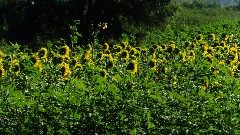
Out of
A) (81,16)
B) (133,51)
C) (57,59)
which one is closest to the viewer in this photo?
(57,59)

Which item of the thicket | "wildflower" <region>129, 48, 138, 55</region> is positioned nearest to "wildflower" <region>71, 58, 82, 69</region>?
"wildflower" <region>129, 48, 138, 55</region>

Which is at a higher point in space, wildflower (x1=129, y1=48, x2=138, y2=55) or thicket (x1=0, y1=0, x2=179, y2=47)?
thicket (x1=0, y1=0, x2=179, y2=47)

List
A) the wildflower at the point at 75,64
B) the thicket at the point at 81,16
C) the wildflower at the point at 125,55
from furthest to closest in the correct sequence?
the thicket at the point at 81,16 < the wildflower at the point at 125,55 < the wildflower at the point at 75,64

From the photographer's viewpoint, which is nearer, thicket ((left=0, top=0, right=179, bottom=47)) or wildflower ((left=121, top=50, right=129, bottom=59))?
wildflower ((left=121, top=50, right=129, bottom=59))

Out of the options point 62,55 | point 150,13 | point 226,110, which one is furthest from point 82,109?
point 150,13

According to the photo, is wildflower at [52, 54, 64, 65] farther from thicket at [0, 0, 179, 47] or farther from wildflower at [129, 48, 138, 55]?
thicket at [0, 0, 179, 47]

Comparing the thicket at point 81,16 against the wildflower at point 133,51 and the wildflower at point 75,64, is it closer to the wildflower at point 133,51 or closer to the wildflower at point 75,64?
the wildflower at point 133,51

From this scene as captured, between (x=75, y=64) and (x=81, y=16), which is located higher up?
(x=81, y=16)

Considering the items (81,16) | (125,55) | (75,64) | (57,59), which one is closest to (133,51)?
(125,55)

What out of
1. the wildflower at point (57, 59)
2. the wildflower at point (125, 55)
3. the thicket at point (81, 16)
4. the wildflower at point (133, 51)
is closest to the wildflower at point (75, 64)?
the wildflower at point (57, 59)

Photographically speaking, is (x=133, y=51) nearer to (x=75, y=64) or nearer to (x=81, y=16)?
(x=75, y=64)

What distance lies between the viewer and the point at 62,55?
6250 mm

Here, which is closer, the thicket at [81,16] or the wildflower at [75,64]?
the wildflower at [75,64]

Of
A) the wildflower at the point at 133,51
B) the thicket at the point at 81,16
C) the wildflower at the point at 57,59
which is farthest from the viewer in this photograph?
the thicket at the point at 81,16
